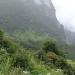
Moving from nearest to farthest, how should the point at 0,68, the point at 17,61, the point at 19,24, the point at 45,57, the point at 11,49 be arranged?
the point at 0,68
the point at 17,61
the point at 11,49
the point at 45,57
the point at 19,24

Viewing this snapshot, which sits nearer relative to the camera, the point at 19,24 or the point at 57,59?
the point at 57,59

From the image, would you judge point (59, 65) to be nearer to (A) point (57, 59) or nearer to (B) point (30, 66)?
(A) point (57, 59)

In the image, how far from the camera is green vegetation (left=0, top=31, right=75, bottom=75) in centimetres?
999

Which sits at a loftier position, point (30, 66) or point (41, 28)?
point (41, 28)

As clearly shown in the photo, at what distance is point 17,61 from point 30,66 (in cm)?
92

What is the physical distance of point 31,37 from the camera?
171 metres

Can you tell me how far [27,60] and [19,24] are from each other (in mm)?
168474

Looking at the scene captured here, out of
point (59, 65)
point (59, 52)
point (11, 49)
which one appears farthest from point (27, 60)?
point (59, 52)

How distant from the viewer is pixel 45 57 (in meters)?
19.7

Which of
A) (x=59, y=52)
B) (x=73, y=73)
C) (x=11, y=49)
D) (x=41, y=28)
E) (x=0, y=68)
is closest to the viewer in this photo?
(x=0, y=68)

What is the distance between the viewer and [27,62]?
13539mm

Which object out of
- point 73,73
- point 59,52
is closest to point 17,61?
point 73,73

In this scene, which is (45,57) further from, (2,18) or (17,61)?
(2,18)

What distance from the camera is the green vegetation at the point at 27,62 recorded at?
32.8 ft
